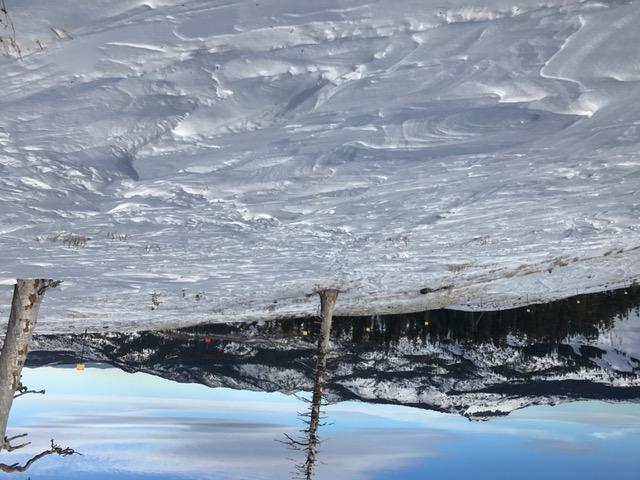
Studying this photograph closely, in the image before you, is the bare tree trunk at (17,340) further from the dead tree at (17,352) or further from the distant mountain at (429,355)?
the distant mountain at (429,355)

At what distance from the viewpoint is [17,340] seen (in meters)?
7.61

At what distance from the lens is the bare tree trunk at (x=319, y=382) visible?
1023cm

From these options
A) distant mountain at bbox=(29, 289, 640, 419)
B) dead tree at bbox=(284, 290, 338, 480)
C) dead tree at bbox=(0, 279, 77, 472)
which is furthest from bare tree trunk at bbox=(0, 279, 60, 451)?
distant mountain at bbox=(29, 289, 640, 419)

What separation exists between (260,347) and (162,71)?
21.4 meters

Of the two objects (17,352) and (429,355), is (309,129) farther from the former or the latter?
(429,355)

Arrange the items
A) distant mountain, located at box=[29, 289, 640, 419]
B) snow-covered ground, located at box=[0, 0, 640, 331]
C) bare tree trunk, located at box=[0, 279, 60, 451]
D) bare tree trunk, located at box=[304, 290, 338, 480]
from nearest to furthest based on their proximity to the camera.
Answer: snow-covered ground, located at box=[0, 0, 640, 331] < bare tree trunk, located at box=[0, 279, 60, 451] < bare tree trunk, located at box=[304, 290, 338, 480] < distant mountain, located at box=[29, 289, 640, 419]

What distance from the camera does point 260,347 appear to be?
24.2 m

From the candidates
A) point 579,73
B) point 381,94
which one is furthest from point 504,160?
point 381,94

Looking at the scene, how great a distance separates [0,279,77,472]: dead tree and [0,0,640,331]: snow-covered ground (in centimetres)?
44

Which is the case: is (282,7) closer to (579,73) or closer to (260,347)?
(579,73)

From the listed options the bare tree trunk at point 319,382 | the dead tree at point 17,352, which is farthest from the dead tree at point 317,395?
the dead tree at point 17,352

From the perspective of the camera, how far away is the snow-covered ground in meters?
3.53

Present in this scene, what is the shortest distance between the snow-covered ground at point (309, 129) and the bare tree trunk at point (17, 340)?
15.6 inches

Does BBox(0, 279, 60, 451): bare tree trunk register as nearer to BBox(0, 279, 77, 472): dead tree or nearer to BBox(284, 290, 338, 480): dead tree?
BBox(0, 279, 77, 472): dead tree
